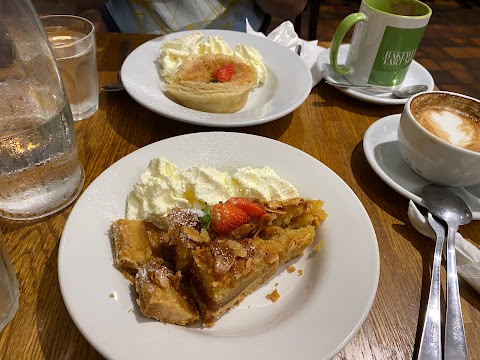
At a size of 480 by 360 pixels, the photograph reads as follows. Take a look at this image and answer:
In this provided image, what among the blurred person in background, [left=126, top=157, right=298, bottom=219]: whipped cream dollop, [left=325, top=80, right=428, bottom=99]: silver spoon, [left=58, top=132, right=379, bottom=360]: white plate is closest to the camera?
[left=58, top=132, right=379, bottom=360]: white plate

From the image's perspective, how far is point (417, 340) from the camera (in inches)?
28.5

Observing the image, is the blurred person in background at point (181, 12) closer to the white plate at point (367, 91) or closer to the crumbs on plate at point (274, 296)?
the white plate at point (367, 91)

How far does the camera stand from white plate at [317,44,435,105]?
1.35m

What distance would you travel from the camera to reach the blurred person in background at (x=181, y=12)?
1.92 m

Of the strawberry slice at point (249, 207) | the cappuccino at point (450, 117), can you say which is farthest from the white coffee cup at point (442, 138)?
the strawberry slice at point (249, 207)

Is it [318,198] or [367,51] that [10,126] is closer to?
[318,198]

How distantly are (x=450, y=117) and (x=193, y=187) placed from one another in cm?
77

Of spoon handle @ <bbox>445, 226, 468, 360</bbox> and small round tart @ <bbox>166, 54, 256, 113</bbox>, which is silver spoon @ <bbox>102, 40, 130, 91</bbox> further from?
spoon handle @ <bbox>445, 226, 468, 360</bbox>

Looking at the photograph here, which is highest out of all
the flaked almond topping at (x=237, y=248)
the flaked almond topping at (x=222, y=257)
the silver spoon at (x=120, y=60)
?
the flaked almond topping at (x=222, y=257)

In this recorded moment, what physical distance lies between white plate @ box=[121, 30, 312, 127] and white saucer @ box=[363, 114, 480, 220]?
26cm

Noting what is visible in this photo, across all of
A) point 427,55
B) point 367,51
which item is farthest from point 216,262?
point 427,55

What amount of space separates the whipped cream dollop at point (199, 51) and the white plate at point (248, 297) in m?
0.50

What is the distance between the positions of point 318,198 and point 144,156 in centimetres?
44

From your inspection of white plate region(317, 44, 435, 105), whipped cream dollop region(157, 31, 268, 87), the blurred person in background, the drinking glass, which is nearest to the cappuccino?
white plate region(317, 44, 435, 105)
